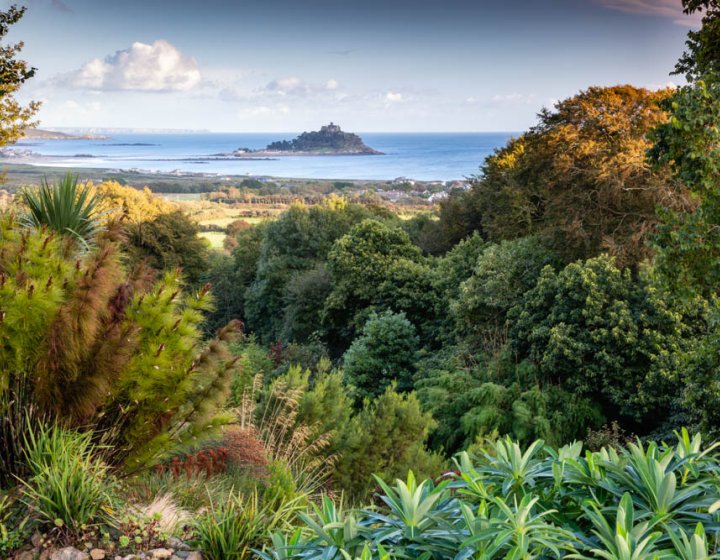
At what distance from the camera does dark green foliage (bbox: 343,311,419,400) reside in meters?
15.6

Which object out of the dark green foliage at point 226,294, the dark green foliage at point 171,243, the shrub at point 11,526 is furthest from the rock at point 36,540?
the dark green foliage at point 226,294

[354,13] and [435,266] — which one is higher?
[354,13]

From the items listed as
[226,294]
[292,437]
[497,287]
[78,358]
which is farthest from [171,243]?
[78,358]

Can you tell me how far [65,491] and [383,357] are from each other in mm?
13107

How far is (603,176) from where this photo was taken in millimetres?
13648

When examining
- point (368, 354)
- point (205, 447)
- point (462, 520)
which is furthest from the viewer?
point (368, 354)

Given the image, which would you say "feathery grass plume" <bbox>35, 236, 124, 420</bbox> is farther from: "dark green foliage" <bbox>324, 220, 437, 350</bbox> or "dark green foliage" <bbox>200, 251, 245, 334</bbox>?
"dark green foliage" <bbox>200, 251, 245, 334</bbox>

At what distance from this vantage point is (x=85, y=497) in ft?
11.1

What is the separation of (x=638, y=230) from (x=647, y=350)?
369 centimetres

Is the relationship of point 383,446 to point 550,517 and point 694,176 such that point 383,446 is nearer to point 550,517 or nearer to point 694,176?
point 694,176

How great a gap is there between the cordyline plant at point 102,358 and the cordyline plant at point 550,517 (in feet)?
6.35

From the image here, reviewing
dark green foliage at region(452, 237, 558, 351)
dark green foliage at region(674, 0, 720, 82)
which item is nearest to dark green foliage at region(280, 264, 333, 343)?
dark green foliage at region(452, 237, 558, 351)

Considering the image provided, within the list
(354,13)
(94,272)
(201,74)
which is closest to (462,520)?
(94,272)

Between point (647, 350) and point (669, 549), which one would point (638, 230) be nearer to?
point (647, 350)
